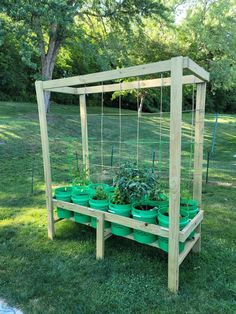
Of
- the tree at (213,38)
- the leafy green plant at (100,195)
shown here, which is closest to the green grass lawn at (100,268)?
the leafy green plant at (100,195)

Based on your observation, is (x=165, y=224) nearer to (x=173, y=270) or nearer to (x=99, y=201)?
(x=173, y=270)

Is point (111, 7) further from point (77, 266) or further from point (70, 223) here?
point (77, 266)

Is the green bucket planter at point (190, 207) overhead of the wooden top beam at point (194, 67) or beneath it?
beneath

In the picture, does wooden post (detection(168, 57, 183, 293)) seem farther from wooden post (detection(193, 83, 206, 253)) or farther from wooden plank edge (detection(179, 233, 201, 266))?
wooden post (detection(193, 83, 206, 253))

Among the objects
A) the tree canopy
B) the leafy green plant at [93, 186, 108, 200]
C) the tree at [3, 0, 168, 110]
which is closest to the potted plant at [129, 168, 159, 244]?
the leafy green plant at [93, 186, 108, 200]

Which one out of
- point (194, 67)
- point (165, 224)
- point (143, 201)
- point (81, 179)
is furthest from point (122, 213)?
point (194, 67)

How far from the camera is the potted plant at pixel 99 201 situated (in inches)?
105

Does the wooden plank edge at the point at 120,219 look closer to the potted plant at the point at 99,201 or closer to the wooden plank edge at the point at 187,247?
the potted plant at the point at 99,201

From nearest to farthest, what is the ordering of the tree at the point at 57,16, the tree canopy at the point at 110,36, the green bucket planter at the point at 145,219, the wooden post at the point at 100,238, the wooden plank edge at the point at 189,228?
the wooden plank edge at the point at 189,228 < the green bucket planter at the point at 145,219 < the wooden post at the point at 100,238 < the tree at the point at 57,16 < the tree canopy at the point at 110,36

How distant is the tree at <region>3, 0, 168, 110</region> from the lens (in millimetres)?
6841

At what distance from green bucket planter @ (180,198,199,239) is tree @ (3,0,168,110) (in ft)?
19.8

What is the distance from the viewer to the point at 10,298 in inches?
82.6

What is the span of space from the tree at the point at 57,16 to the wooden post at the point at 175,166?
19.9ft

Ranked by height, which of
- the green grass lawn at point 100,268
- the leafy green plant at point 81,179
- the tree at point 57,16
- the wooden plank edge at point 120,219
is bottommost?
the green grass lawn at point 100,268
